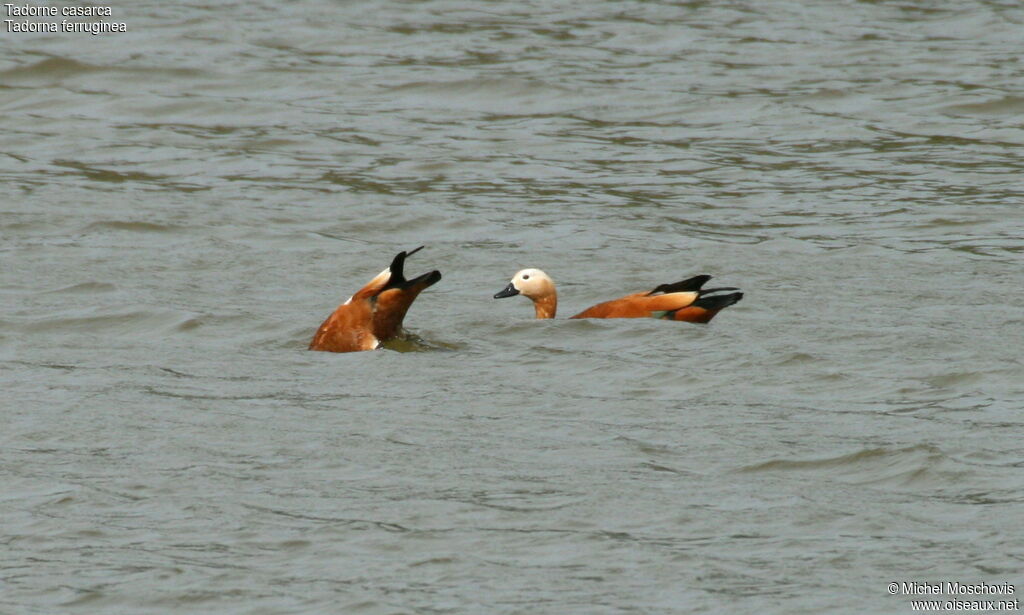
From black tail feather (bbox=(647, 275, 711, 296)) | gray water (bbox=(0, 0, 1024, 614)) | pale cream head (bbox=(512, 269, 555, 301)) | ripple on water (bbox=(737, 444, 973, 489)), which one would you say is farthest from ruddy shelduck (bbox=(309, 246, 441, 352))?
ripple on water (bbox=(737, 444, 973, 489))

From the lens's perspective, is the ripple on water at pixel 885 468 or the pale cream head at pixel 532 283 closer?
the ripple on water at pixel 885 468

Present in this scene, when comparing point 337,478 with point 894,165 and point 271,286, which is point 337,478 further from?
point 894,165

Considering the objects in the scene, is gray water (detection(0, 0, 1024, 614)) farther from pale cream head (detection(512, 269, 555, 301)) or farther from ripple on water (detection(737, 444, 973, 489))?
pale cream head (detection(512, 269, 555, 301))

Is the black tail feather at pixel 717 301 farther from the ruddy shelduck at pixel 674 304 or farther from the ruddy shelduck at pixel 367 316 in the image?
the ruddy shelduck at pixel 367 316

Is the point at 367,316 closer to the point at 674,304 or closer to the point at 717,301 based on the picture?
the point at 674,304

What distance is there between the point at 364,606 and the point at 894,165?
10.2m

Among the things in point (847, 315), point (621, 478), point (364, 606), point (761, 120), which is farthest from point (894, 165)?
point (364, 606)

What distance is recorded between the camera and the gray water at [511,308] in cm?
645

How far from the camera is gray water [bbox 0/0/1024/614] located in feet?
21.2

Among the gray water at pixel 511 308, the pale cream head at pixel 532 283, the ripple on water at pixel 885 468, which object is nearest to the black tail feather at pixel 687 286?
the gray water at pixel 511 308

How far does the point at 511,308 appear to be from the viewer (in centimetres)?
1173

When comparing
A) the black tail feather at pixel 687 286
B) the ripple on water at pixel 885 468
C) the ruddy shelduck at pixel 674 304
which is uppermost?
the ripple on water at pixel 885 468

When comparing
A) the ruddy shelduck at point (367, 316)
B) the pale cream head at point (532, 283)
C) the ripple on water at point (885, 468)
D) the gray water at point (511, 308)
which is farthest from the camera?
the pale cream head at point (532, 283)

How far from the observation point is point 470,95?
1802 centimetres
